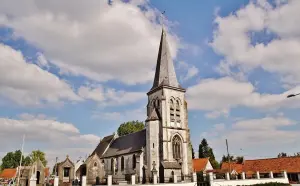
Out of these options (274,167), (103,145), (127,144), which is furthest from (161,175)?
(274,167)

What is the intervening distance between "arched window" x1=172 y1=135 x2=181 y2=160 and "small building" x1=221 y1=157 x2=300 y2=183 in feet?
35.3

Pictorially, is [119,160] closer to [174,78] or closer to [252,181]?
[174,78]

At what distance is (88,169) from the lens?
133 feet

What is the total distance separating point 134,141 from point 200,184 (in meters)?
13.9

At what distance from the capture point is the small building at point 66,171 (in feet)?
139

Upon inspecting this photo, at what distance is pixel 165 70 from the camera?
1583 inches

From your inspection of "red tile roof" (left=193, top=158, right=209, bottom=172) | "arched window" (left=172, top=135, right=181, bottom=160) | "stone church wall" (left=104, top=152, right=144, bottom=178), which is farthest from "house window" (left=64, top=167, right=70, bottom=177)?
"red tile roof" (left=193, top=158, right=209, bottom=172)

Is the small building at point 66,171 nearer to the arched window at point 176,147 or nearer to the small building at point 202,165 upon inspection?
the arched window at point 176,147

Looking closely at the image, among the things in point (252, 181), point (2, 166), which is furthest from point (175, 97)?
point (2, 166)

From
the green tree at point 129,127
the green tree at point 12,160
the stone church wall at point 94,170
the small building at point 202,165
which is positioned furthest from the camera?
the green tree at point 12,160

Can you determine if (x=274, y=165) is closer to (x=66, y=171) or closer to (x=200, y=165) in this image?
(x=200, y=165)

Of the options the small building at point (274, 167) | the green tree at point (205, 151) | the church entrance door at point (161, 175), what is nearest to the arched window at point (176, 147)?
the church entrance door at point (161, 175)

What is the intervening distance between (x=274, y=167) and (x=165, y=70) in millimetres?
28798

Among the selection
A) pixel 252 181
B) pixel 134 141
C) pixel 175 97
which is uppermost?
pixel 175 97
